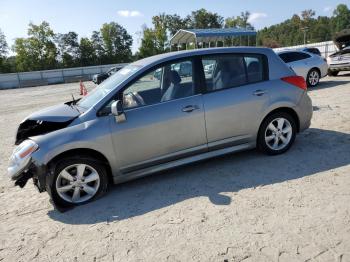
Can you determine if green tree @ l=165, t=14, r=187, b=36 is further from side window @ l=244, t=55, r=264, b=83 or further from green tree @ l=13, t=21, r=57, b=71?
side window @ l=244, t=55, r=264, b=83

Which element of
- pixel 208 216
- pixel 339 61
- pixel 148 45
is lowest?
pixel 208 216

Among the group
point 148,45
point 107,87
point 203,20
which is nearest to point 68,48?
point 148,45

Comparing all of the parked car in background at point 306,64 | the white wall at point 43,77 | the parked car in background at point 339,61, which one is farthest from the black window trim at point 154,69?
the white wall at point 43,77

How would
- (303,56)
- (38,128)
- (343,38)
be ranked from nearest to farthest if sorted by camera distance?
(38,128)
(303,56)
(343,38)

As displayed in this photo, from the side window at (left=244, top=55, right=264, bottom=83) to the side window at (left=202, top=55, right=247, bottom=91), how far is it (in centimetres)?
9

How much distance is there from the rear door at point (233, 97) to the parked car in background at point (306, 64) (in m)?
7.81

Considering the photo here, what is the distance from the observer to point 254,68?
545 centimetres

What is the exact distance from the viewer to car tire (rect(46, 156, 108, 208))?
438cm

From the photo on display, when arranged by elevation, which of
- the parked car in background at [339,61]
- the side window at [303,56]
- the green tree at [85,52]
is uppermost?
the green tree at [85,52]

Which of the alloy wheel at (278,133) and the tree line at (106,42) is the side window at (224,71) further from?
the tree line at (106,42)

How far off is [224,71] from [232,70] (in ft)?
0.47

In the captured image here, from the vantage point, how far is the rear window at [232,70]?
516 cm

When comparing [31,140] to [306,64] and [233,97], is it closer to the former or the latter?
[233,97]

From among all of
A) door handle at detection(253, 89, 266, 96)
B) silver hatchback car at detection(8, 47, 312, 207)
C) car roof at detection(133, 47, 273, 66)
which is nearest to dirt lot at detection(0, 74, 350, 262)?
silver hatchback car at detection(8, 47, 312, 207)
